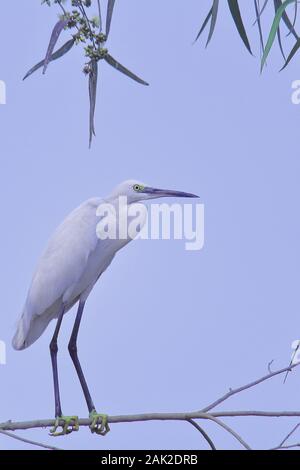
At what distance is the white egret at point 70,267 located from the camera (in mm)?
3162

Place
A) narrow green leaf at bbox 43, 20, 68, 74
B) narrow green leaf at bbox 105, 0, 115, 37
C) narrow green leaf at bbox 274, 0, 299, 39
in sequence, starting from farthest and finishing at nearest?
narrow green leaf at bbox 274, 0, 299, 39, narrow green leaf at bbox 105, 0, 115, 37, narrow green leaf at bbox 43, 20, 68, 74

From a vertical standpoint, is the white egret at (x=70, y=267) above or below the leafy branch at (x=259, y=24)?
below

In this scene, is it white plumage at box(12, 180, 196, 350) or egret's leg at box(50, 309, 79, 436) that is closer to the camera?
egret's leg at box(50, 309, 79, 436)

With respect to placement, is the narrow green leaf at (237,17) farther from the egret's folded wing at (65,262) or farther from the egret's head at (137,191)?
the egret's folded wing at (65,262)

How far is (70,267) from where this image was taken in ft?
10.5

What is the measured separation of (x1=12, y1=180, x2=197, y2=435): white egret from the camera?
3162 mm

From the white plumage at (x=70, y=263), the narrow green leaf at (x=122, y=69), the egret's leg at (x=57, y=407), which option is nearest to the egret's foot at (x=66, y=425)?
the egret's leg at (x=57, y=407)

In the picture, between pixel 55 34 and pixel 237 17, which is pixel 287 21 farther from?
pixel 55 34

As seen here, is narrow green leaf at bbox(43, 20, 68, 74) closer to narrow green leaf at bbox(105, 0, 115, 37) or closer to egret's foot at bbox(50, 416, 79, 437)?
narrow green leaf at bbox(105, 0, 115, 37)

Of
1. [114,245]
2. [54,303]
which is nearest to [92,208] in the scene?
[114,245]

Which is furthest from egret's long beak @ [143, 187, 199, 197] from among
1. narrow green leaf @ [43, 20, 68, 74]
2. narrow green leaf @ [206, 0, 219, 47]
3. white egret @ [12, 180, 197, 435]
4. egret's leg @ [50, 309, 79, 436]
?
narrow green leaf @ [43, 20, 68, 74]

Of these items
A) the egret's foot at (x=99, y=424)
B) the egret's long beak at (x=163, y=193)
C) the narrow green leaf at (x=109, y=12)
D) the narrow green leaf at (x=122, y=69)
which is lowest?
the egret's foot at (x=99, y=424)
